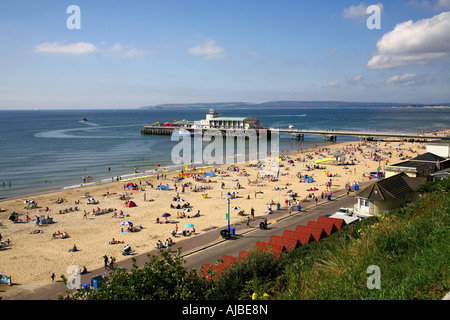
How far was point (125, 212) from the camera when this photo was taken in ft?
85.4

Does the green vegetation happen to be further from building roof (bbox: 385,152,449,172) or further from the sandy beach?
building roof (bbox: 385,152,449,172)

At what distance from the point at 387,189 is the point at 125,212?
62.2ft

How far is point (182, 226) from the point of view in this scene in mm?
22203

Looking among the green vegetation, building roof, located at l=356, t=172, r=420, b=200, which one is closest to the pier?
building roof, located at l=356, t=172, r=420, b=200

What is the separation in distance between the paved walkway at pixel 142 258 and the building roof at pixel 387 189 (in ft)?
22.1

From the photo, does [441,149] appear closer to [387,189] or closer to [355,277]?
[387,189]

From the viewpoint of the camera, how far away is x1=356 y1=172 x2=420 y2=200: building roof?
54.9 feet

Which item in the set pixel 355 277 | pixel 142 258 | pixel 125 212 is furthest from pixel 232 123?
pixel 355 277

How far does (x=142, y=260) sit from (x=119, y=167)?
3166 cm

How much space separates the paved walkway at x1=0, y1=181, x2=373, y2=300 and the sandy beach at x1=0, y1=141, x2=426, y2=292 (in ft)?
2.15

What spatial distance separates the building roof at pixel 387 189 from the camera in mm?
16734

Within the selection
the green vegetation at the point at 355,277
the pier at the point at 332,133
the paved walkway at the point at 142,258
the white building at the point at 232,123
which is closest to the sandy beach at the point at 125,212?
the paved walkway at the point at 142,258
